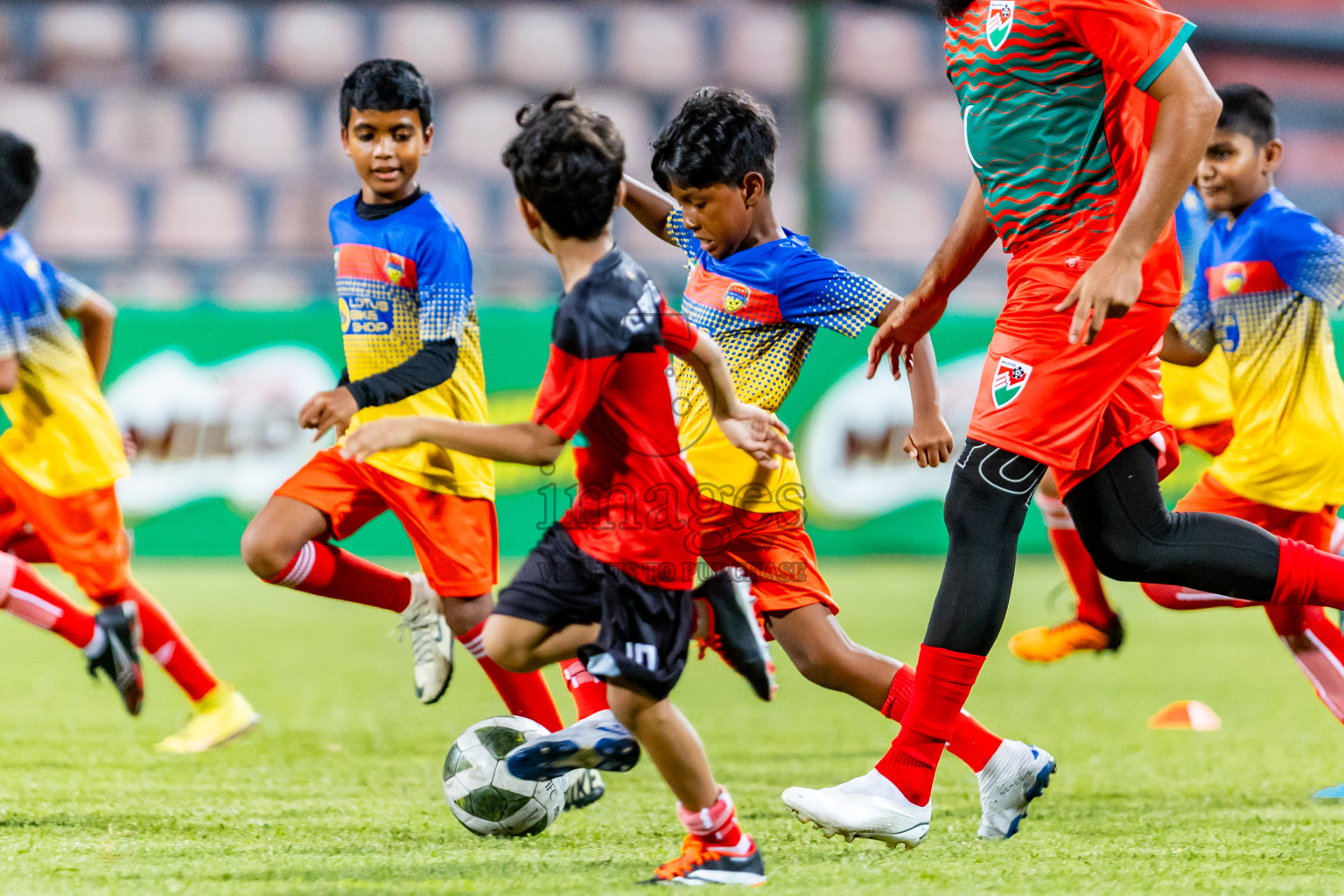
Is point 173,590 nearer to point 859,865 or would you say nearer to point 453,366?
point 453,366

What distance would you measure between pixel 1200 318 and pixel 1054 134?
5.60ft

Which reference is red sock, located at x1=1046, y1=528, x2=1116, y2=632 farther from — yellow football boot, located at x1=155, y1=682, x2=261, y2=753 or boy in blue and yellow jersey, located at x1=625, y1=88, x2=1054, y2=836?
yellow football boot, located at x1=155, y1=682, x2=261, y2=753

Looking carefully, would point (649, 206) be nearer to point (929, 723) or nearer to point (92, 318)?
point (929, 723)

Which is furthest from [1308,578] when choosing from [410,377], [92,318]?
[92,318]

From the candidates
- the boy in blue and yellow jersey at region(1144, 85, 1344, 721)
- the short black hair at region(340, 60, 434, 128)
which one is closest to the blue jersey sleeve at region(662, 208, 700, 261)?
the short black hair at region(340, 60, 434, 128)

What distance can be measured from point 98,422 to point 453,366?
1529mm

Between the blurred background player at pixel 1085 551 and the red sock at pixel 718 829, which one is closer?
the red sock at pixel 718 829

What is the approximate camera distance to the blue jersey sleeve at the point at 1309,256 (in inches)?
165

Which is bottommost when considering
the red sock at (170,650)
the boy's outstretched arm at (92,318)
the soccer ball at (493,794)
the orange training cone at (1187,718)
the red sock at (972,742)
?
the orange training cone at (1187,718)

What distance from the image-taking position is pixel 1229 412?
4977 millimetres

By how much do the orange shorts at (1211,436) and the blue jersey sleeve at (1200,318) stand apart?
59cm

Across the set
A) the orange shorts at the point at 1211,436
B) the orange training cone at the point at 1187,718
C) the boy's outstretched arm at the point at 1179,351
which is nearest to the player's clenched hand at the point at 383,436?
the boy's outstretched arm at the point at 1179,351

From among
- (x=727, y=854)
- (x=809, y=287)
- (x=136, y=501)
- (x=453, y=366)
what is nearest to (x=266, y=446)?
(x=136, y=501)

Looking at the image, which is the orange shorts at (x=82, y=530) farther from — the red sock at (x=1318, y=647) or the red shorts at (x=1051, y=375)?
the red sock at (x=1318, y=647)
